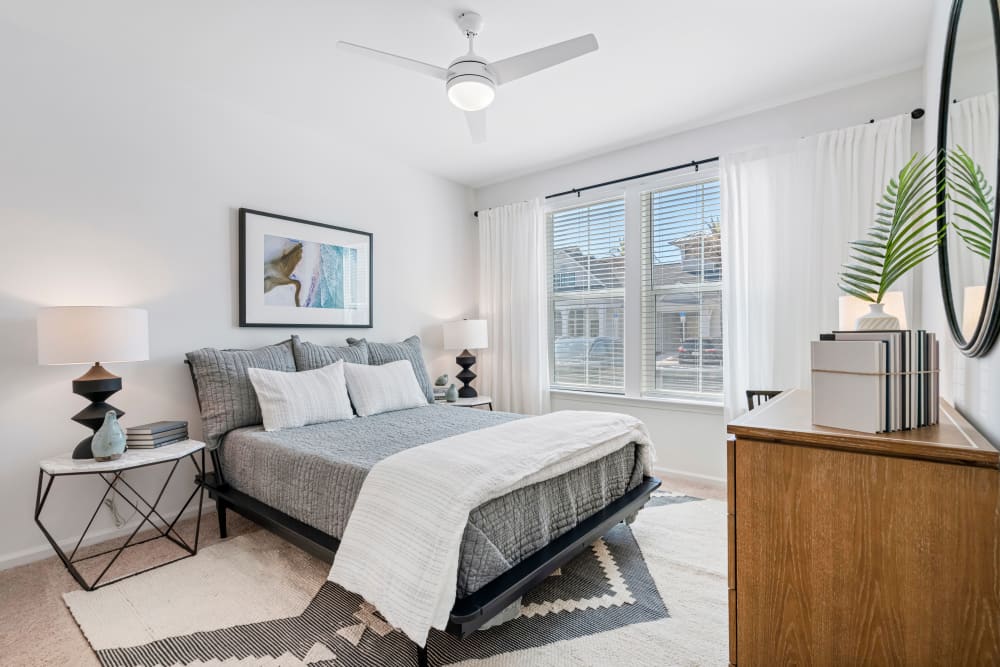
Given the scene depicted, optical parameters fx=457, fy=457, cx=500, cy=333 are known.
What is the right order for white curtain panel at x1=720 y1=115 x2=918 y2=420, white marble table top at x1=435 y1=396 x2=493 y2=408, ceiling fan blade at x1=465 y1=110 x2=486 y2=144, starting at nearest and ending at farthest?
ceiling fan blade at x1=465 y1=110 x2=486 y2=144
white curtain panel at x1=720 y1=115 x2=918 y2=420
white marble table top at x1=435 y1=396 x2=493 y2=408

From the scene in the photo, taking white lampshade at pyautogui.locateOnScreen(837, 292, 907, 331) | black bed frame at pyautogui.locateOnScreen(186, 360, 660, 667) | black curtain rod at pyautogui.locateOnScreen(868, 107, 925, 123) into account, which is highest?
black curtain rod at pyautogui.locateOnScreen(868, 107, 925, 123)

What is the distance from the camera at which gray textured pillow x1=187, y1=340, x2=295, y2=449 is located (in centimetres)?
264

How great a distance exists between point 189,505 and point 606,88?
373 cm

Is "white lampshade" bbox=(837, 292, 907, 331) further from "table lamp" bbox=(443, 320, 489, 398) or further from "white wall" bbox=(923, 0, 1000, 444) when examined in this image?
"table lamp" bbox=(443, 320, 489, 398)

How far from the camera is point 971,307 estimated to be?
122 centimetres

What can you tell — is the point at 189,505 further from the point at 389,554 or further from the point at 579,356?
the point at 579,356

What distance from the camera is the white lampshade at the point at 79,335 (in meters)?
2.10

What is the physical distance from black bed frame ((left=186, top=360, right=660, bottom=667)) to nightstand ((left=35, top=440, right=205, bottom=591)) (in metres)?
0.16

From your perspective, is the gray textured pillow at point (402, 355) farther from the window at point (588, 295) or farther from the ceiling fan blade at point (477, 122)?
the ceiling fan blade at point (477, 122)

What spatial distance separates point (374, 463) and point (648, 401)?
8.22 ft

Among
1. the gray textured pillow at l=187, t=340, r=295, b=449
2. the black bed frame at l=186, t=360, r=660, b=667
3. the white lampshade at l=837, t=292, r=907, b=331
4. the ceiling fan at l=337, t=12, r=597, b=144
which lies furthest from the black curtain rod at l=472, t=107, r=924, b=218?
the gray textured pillow at l=187, t=340, r=295, b=449

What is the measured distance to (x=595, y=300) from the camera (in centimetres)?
414

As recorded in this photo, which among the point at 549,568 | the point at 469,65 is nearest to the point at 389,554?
the point at 549,568

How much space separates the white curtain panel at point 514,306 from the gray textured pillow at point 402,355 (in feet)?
3.18
